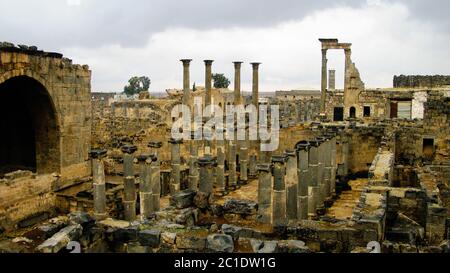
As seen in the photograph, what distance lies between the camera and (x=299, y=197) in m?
15.5

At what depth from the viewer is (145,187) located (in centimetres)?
1559

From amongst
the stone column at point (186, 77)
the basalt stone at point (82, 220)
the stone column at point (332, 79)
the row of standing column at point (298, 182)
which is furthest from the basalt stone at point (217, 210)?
the stone column at point (332, 79)

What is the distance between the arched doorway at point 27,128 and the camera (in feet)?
61.2

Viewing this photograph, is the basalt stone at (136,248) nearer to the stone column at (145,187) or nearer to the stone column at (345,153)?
the stone column at (145,187)

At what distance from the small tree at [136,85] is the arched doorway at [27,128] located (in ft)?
209

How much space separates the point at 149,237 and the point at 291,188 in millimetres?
7041

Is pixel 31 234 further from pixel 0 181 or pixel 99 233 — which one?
pixel 0 181

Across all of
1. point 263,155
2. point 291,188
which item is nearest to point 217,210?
point 291,188

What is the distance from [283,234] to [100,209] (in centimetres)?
788

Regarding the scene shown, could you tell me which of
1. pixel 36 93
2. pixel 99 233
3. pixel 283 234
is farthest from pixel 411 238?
pixel 36 93

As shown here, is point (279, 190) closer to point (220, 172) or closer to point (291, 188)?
point (291, 188)

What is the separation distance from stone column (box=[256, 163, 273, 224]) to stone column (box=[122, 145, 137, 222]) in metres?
4.77

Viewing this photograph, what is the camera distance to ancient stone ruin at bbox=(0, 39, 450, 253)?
873 cm

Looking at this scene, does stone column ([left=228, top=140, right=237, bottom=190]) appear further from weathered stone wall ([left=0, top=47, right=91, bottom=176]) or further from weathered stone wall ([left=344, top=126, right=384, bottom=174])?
weathered stone wall ([left=0, top=47, right=91, bottom=176])
